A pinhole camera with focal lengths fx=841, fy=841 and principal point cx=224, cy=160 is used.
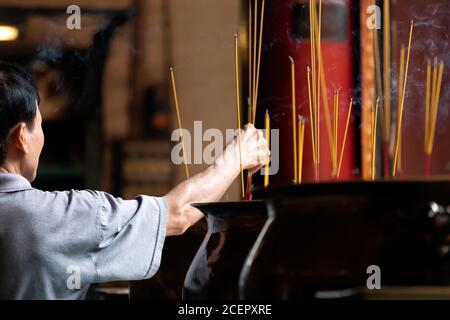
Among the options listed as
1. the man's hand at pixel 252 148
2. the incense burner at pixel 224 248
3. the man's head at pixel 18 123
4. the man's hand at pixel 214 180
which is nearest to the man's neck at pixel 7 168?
the man's head at pixel 18 123

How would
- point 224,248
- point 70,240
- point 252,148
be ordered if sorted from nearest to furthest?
point 224,248 < point 70,240 < point 252,148

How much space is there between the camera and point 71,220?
1.44 metres

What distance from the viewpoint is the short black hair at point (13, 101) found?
1.50 metres

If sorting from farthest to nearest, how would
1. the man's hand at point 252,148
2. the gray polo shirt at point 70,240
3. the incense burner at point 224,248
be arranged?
1. the man's hand at point 252,148
2. the gray polo shirt at point 70,240
3. the incense burner at point 224,248

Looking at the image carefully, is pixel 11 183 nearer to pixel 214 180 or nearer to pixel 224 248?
pixel 214 180

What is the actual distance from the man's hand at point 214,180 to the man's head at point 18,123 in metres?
0.27

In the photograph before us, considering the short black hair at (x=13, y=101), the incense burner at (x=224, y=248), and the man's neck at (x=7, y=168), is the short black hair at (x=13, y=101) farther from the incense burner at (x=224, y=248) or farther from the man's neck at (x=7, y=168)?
the incense burner at (x=224, y=248)

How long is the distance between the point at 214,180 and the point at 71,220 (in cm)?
27

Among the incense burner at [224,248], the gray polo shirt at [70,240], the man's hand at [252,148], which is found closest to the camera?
the incense burner at [224,248]

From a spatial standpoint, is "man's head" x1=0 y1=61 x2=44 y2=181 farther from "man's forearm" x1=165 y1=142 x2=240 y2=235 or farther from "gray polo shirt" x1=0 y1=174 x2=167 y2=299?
"man's forearm" x1=165 y1=142 x2=240 y2=235

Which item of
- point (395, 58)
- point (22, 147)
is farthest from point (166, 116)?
point (22, 147)

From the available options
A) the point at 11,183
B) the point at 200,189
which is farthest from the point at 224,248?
the point at 11,183

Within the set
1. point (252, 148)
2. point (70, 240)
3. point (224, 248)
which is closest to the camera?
point (224, 248)
